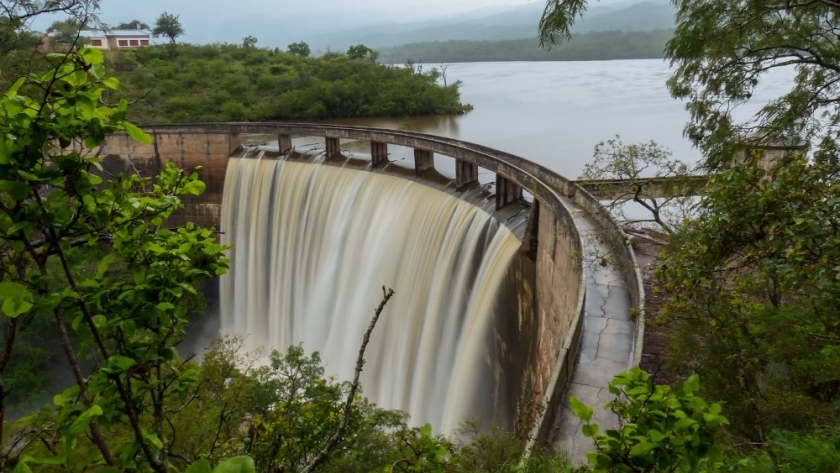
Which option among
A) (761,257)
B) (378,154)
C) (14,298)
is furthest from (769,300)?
(378,154)

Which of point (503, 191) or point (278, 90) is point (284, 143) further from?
point (278, 90)

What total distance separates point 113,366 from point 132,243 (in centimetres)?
58

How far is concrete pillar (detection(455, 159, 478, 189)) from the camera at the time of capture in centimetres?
1797

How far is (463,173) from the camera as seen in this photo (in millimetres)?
18047

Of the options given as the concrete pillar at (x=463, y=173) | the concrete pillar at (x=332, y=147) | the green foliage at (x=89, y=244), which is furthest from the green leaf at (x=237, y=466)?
the concrete pillar at (x=332, y=147)

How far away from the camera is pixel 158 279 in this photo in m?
2.52

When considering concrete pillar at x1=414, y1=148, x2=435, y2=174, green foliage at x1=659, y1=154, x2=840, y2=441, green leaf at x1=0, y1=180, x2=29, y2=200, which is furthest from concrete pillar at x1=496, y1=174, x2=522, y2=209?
green leaf at x1=0, y1=180, x2=29, y2=200

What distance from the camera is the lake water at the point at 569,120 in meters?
24.9

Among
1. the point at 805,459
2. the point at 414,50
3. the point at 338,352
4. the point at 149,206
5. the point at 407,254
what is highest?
the point at 414,50

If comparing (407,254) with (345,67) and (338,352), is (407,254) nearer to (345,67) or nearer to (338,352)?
(338,352)

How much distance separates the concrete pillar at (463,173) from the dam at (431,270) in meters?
0.05

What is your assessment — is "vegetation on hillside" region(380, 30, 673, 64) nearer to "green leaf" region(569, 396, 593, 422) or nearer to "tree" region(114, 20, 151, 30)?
"tree" region(114, 20, 151, 30)

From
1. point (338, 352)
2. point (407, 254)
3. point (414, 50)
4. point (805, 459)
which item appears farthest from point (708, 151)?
point (414, 50)

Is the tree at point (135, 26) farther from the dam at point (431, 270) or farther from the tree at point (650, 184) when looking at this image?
the tree at point (650, 184)
